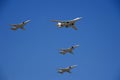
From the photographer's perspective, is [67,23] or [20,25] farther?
[20,25]

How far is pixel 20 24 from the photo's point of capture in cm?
8981

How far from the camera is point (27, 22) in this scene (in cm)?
8938

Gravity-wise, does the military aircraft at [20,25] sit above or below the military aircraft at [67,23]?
above

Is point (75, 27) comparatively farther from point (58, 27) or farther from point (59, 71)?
point (59, 71)

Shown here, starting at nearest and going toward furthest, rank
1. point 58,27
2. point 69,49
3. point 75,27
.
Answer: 1. point 58,27
2. point 75,27
3. point 69,49

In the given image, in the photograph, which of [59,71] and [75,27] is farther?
[59,71]

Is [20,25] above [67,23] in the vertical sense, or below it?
above

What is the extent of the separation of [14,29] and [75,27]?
17.1m

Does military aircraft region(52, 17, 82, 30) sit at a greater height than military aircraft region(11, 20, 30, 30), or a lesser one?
lesser

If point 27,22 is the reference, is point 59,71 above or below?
below

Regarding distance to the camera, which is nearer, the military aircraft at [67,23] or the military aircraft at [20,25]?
the military aircraft at [67,23]

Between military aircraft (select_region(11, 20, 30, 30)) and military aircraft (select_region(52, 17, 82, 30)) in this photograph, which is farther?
military aircraft (select_region(11, 20, 30, 30))

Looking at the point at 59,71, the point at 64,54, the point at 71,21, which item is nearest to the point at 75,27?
the point at 71,21

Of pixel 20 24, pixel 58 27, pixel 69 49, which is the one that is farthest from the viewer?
pixel 69 49
